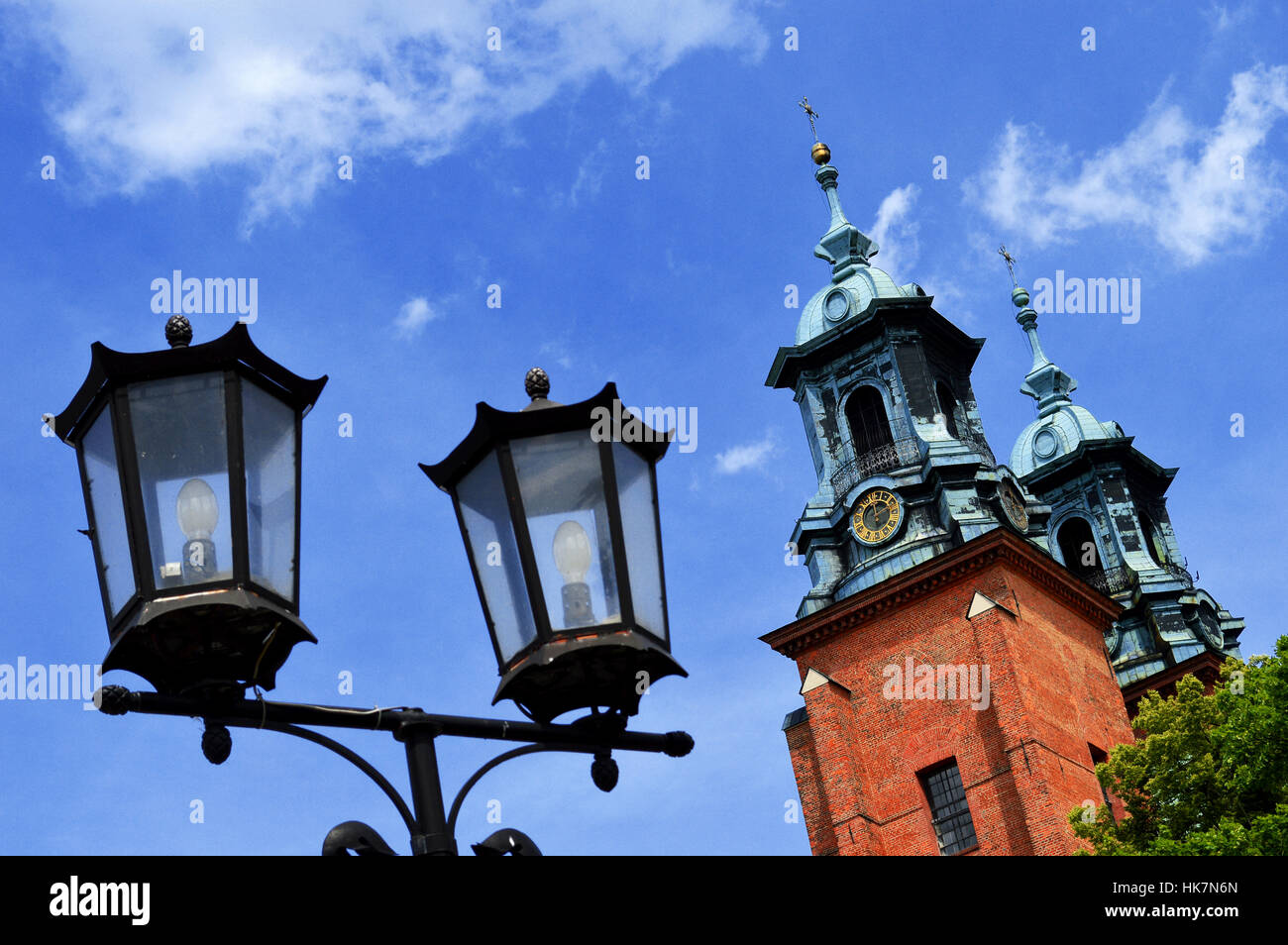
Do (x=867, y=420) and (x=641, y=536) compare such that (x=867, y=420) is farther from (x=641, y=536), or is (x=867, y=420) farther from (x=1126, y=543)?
(x=641, y=536)

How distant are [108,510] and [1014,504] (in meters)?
42.5

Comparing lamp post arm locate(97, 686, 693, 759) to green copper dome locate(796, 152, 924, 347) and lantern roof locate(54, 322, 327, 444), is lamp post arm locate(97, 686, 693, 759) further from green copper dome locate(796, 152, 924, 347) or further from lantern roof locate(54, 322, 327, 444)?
green copper dome locate(796, 152, 924, 347)

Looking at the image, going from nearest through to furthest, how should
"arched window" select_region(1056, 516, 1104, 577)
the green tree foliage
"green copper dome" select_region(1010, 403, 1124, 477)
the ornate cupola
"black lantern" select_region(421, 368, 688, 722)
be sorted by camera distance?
"black lantern" select_region(421, 368, 688, 722)
the green tree foliage
the ornate cupola
"arched window" select_region(1056, 516, 1104, 577)
"green copper dome" select_region(1010, 403, 1124, 477)

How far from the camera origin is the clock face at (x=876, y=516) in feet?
147

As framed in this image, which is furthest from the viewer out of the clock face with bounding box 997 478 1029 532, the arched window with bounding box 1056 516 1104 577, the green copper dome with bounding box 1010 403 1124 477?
the green copper dome with bounding box 1010 403 1124 477

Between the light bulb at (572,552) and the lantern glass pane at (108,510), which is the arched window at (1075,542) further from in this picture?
the lantern glass pane at (108,510)

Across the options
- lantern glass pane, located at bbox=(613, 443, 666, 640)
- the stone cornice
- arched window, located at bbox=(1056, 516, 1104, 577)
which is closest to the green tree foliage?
A: the stone cornice

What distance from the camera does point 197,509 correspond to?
19.1ft

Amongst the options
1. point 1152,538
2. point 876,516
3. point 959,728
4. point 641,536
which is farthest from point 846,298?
point 641,536

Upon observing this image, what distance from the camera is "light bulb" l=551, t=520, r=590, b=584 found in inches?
244

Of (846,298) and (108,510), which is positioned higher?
(846,298)
